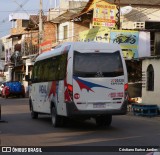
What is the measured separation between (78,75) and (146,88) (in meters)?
10.7

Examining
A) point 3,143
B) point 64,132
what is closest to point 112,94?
point 64,132

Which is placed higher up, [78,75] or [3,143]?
[78,75]

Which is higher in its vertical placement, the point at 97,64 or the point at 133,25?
the point at 133,25

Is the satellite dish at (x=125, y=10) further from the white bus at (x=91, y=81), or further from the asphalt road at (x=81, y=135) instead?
the white bus at (x=91, y=81)

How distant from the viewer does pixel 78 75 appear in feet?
50.9

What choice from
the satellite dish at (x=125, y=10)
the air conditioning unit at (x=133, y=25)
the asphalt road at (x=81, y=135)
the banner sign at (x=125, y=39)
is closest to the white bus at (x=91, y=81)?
the asphalt road at (x=81, y=135)

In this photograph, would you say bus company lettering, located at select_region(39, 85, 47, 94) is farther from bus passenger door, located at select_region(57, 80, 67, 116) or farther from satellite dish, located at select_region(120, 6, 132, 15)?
satellite dish, located at select_region(120, 6, 132, 15)

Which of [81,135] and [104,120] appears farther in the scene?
[104,120]

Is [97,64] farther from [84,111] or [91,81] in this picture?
[84,111]

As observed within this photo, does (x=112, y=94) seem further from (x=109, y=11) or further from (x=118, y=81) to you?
(x=109, y=11)

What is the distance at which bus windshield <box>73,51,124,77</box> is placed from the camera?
15.6 meters

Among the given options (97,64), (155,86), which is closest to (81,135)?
(97,64)

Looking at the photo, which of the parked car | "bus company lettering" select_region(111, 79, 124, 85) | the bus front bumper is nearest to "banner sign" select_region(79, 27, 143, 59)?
"bus company lettering" select_region(111, 79, 124, 85)

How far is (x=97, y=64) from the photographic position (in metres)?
15.7
